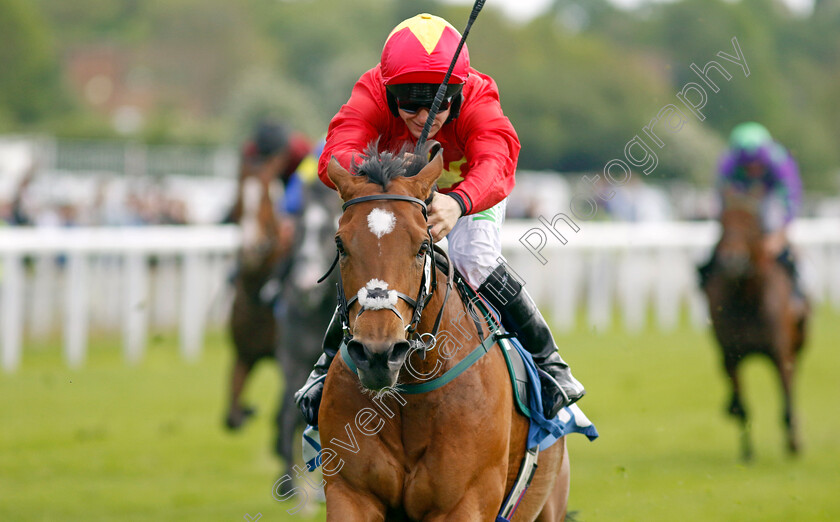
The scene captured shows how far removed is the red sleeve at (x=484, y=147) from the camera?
125 inches

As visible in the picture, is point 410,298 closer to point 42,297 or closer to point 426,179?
point 426,179

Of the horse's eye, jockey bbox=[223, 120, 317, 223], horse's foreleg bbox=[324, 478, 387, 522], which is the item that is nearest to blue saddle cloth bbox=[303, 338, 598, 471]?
horse's foreleg bbox=[324, 478, 387, 522]

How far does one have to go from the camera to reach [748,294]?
8.42m

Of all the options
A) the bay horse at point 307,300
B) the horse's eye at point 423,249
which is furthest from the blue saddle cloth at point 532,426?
the bay horse at point 307,300

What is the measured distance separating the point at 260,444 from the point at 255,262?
5.13 feet

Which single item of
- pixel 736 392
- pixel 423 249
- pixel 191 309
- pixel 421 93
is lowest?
pixel 191 309

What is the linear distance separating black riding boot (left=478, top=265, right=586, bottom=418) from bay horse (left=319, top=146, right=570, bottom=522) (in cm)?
25

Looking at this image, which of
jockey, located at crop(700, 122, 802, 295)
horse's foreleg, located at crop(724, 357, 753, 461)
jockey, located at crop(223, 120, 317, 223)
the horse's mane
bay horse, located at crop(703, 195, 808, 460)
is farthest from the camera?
jockey, located at crop(700, 122, 802, 295)

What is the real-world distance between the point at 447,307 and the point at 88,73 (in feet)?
219

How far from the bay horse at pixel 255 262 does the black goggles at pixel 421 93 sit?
16.0 ft

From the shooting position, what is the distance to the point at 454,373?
3.19 m

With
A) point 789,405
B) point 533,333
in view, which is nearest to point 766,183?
point 789,405

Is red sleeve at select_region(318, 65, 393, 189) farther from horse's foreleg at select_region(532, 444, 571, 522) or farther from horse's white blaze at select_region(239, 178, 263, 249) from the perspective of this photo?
horse's white blaze at select_region(239, 178, 263, 249)

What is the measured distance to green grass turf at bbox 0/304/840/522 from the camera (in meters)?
6.28
